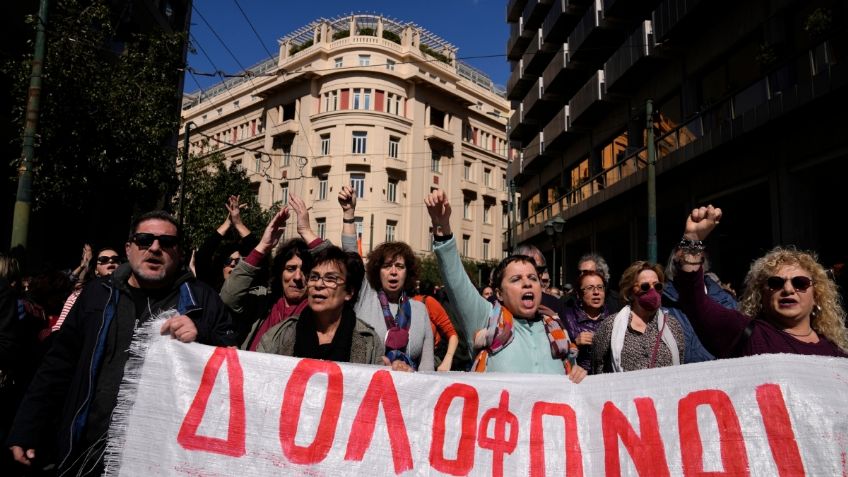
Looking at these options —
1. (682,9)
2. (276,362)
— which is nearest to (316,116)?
(682,9)

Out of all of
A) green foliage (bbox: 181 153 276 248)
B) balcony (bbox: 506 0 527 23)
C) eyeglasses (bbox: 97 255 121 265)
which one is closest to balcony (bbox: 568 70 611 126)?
balcony (bbox: 506 0 527 23)

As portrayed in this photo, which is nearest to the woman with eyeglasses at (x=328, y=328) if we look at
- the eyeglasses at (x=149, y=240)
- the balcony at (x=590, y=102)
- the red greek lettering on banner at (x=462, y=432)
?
the red greek lettering on banner at (x=462, y=432)

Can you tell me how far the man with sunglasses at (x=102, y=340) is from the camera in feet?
8.14

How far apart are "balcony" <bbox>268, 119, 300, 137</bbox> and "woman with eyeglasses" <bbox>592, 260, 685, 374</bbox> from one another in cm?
3855

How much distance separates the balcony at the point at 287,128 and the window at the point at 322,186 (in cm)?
363

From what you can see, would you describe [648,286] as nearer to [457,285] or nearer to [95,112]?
[457,285]

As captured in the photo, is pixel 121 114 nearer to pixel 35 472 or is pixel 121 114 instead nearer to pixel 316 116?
pixel 35 472

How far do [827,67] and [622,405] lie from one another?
415 inches

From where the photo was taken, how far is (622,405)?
2.77m

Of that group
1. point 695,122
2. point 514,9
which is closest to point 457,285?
point 695,122

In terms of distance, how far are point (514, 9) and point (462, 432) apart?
32426 mm

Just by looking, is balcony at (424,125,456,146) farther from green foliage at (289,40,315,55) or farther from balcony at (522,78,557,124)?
balcony at (522,78,557,124)

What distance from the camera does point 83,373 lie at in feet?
8.32

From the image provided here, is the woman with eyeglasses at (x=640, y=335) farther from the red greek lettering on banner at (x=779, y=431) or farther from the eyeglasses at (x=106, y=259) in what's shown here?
the eyeglasses at (x=106, y=259)
